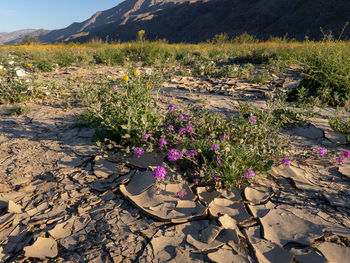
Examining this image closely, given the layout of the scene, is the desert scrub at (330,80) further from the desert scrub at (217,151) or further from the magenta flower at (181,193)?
the magenta flower at (181,193)

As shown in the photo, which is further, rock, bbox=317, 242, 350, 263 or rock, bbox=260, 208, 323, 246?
rock, bbox=260, 208, 323, 246

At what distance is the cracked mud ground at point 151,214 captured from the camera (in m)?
1.37

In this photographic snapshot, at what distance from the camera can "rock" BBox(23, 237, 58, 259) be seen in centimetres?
137

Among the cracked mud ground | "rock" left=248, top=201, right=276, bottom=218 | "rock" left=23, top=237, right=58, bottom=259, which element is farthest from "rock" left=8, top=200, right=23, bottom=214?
"rock" left=248, top=201, right=276, bottom=218

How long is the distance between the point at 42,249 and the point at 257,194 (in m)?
1.54

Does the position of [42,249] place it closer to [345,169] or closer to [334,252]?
[334,252]

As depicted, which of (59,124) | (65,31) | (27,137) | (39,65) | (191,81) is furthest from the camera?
(65,31)

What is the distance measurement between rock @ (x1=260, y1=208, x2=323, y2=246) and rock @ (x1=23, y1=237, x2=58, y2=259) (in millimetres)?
1319

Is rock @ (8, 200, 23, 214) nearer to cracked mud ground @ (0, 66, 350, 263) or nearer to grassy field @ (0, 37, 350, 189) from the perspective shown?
cracked mud ground @ (0, 66, 350, 263)

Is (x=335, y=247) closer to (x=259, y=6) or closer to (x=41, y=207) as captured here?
(x=41, y=207)

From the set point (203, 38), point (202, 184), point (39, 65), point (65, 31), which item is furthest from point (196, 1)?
point (65, 31)

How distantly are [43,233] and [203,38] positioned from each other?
59555 millimetres

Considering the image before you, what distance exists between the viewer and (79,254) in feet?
4.48

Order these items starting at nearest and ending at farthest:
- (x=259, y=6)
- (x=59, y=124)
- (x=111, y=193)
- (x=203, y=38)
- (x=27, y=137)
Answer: (x=111, y=193), (x=27, y=137), (x=59, y=124), (x=259, y=6), (x=203, y=38)
